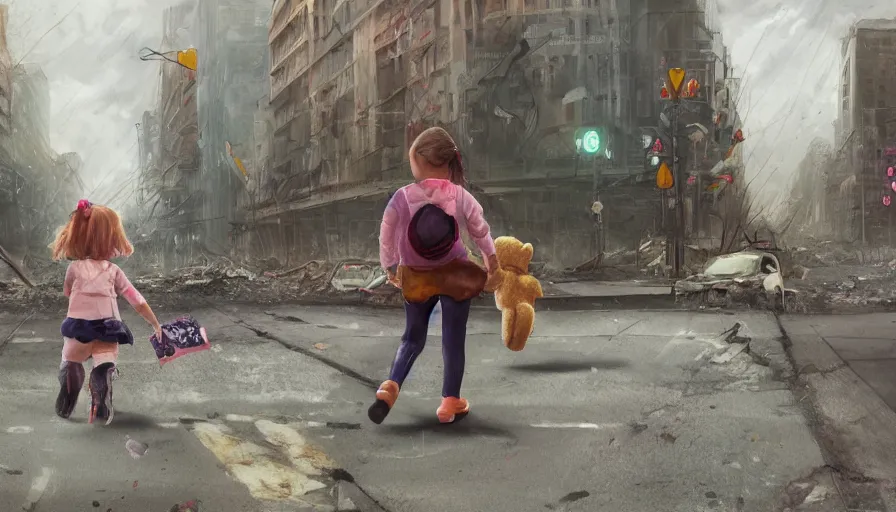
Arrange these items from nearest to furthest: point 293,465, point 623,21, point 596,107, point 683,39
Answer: point 293,465 < point 683,39 < point 623,21 < point 596,107

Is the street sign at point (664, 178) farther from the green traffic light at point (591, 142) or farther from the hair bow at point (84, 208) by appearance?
the hair bow at point (84, 208)

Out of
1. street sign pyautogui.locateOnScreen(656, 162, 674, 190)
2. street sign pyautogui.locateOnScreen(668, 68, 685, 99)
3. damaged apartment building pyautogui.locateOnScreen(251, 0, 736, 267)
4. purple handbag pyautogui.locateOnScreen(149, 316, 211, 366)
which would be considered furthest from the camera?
street sign pyautogui.locateOnScreen(656, 162, 674, 190)

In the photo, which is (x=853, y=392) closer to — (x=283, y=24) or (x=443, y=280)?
(x=443, y=280)

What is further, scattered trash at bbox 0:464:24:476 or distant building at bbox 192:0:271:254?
distant building at bbox 192:0:271:254

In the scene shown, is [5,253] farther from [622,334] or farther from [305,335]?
[622,334]

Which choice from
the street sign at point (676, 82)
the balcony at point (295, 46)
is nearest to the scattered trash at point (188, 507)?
the balcony at point (295, 46)

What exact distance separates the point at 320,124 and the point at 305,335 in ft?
8.70

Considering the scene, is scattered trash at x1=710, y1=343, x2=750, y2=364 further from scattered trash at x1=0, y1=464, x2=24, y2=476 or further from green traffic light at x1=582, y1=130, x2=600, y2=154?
green traffic light at x1=582, y1=130, x2=600, y2=154

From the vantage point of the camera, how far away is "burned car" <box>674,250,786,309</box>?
24.2 feet

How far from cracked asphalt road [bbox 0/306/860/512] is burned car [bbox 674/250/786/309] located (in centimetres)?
265

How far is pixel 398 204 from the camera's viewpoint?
2.86 m

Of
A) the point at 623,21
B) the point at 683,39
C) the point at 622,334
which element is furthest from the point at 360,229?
the point at 623,21

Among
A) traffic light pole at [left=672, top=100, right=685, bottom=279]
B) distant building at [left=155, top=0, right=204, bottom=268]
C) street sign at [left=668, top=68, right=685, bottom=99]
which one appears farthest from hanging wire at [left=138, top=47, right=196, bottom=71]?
traffic light pole at [left=672, top=100, right=685, bottom=279]

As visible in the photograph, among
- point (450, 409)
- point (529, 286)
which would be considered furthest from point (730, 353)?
point (450, 409)
